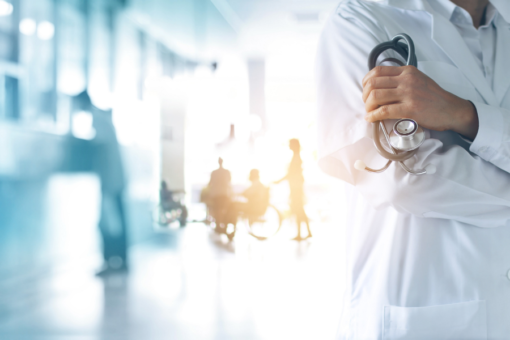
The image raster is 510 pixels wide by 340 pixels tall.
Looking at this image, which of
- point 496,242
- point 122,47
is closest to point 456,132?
point 496,242

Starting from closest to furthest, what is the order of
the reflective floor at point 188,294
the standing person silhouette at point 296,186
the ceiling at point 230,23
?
the reflective floor at point 188,294, the ceiling at point 230,23, the standing person silhouette at point 296,186

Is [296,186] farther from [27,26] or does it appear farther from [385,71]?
[385,71]

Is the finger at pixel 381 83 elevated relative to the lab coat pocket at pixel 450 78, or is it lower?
lower

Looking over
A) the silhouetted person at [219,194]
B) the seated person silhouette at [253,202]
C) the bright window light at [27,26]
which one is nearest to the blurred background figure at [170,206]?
the silhouetted person at [219,194]

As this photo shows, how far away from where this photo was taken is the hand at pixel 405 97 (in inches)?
22.9

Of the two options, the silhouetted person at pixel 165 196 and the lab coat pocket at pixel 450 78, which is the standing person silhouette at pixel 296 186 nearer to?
the silhouetted person at pixel 165 196

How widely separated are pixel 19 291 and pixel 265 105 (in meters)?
3.44

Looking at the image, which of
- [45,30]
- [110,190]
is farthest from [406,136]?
[110,190]

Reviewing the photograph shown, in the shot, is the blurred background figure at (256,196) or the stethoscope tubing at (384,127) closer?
the stethoscope tubing at (384,127)

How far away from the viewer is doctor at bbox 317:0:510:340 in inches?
24.4

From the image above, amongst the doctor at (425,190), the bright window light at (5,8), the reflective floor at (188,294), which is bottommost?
the reflective floor at (188,294)

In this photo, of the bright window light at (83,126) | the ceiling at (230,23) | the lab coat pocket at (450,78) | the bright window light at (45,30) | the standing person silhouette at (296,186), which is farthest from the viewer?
the standing person silhouette at (296,186)

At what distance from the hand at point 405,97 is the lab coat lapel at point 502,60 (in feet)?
0.74

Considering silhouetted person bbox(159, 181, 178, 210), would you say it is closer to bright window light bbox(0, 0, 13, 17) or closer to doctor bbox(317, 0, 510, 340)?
bright window light bbox(0, 0, 13, 17)
